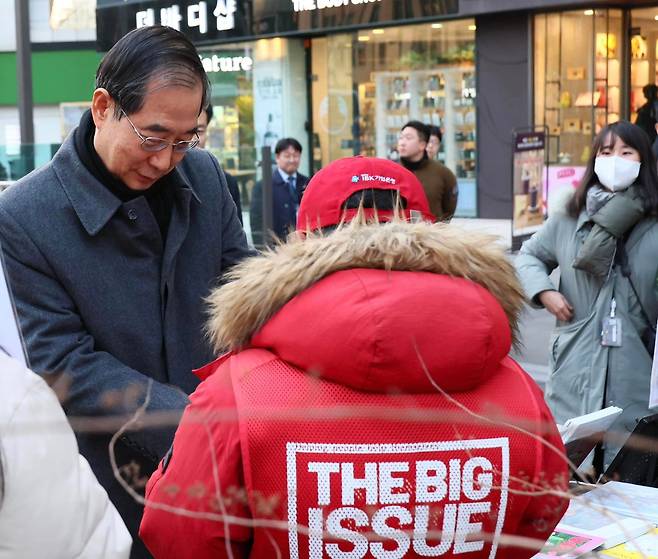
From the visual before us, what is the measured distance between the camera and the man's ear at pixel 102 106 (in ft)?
7.88

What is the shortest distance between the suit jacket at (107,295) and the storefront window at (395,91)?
1496 cm

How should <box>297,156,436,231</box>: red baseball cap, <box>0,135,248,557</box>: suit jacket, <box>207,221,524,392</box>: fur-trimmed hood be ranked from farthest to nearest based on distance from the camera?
<box>0,135,248,557</box>: suit jacket → <box>297,156,436,231</box>: red baseball cap → <box>207,221,524,392</box>: fur-trimmed hood

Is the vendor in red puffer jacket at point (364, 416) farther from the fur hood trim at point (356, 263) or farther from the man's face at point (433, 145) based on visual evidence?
the man's face at point (433, 145)

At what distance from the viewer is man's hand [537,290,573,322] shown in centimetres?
453

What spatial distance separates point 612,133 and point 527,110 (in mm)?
12022

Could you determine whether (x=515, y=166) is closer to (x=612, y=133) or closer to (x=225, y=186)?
(x=612, y=133)

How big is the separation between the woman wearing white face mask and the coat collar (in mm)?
2471

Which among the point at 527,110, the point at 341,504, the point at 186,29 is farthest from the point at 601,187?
the point at 186,29

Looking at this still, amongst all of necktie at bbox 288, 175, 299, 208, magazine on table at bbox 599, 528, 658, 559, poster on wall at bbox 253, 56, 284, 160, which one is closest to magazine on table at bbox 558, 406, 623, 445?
magazine on table at bbox 599, 528, 658, 559

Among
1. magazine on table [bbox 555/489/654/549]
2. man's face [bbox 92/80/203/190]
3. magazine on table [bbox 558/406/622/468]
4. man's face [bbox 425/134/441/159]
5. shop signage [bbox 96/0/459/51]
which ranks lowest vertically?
magazine on table [bbox 555/489/654/549]

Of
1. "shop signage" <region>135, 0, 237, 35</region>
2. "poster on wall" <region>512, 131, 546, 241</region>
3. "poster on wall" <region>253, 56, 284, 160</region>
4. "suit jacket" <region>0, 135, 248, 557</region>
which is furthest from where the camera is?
"poster on wall" <region>253, 56, 284, 160</region>

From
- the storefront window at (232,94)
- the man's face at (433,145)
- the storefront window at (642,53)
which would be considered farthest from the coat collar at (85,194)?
the storefront window at (232,94)

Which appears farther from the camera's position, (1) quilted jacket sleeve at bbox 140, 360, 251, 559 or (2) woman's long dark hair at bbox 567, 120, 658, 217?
(2) woman's long dark hair at bbox 567, 120, 658, 217

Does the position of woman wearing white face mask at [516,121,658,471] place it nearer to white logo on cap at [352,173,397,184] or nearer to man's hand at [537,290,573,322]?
man's hand at [537,290,573,322]
